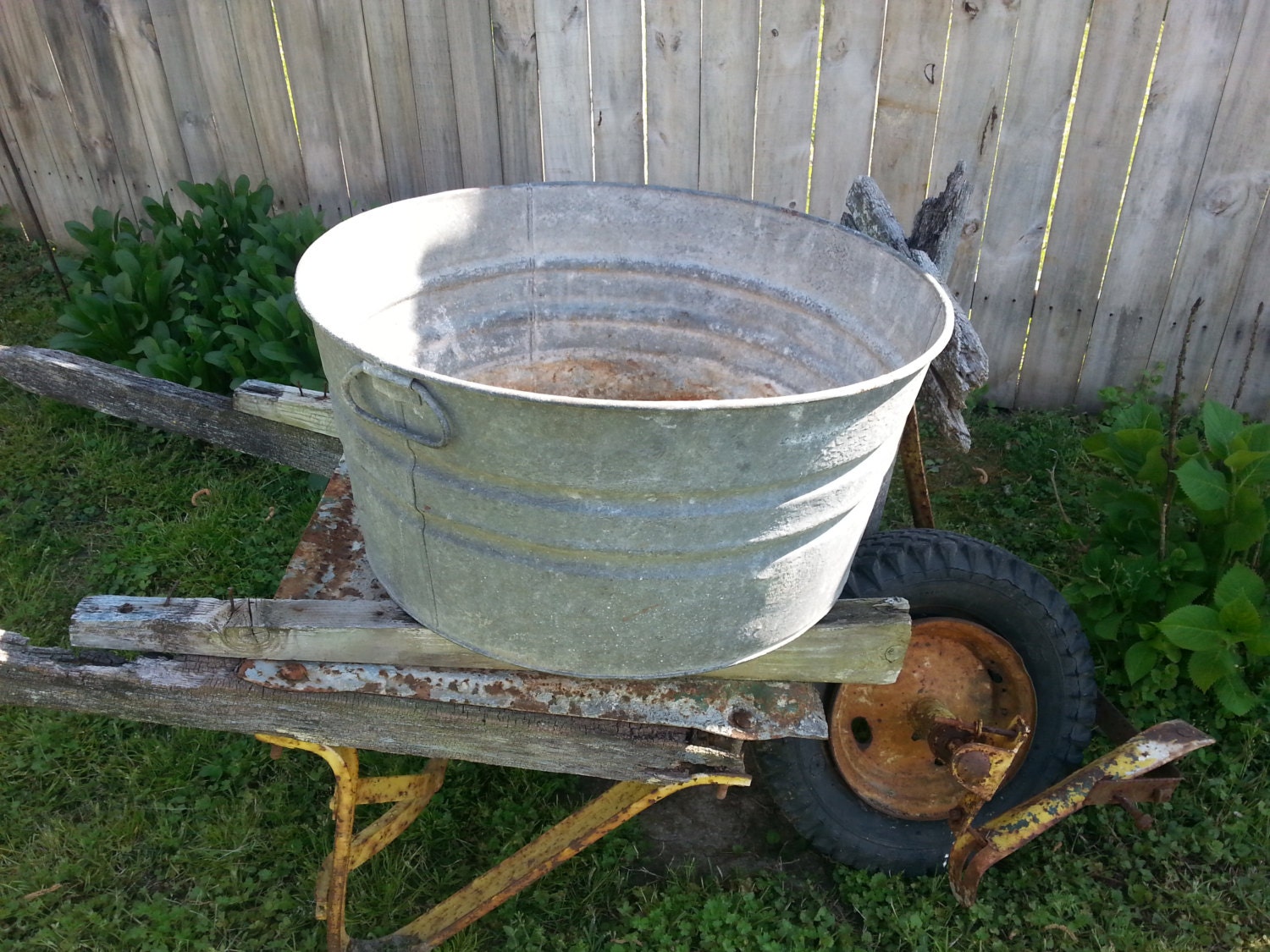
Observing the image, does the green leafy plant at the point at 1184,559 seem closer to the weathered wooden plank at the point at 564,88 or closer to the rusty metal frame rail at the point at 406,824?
the rusty metal frame rail at the point at 406,824

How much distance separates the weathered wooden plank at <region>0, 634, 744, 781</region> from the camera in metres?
1.61

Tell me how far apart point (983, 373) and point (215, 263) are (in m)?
3.22

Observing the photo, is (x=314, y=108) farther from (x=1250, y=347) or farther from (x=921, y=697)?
(x=1250, y=347)

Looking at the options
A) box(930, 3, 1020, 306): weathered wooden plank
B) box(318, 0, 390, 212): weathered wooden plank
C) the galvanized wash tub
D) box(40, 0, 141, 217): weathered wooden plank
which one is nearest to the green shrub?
box(318, 0, 390, 212): weathered wooden plank

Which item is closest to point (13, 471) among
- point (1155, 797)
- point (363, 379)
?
point (363, 379)

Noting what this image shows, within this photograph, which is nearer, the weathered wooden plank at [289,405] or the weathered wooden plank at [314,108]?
the weathered wooden plank at [289,405]

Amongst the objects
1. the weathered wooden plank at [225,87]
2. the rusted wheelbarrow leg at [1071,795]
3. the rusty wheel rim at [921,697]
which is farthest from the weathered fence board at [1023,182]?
the weathered wooden plank at [225,87]

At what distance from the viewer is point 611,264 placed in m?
2.07

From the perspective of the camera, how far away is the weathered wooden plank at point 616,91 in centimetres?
322

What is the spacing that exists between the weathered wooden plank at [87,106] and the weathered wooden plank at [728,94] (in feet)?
8.71

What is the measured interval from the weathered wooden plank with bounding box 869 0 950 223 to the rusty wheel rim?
184 centimetres

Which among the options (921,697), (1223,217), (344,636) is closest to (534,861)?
(344,636)

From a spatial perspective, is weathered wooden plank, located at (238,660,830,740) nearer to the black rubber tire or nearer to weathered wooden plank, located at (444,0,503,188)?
the black rubber tire

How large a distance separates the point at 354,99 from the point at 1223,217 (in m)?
3.17
